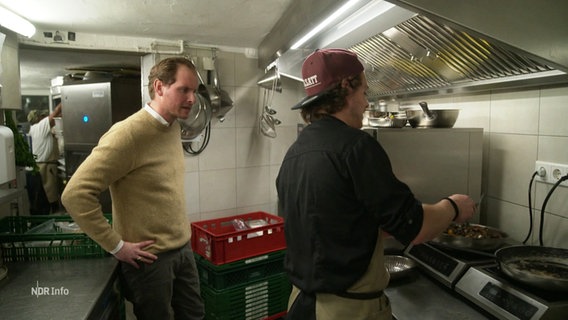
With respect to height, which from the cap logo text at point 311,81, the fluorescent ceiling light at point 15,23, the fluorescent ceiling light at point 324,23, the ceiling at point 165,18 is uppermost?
the ceiling at point 165,18

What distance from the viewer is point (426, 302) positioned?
50.9 inches

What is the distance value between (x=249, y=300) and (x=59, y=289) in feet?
3.94

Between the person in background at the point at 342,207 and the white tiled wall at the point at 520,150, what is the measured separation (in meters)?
0.69

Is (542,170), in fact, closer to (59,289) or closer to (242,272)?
(242,272)

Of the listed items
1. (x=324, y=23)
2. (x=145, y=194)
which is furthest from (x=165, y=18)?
(x=145, y=194)

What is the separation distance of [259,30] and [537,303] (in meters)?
2.06

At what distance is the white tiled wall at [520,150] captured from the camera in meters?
1.49

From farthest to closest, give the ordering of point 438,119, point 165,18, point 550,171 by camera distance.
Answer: point 165,18
point 438,119
point 550,171

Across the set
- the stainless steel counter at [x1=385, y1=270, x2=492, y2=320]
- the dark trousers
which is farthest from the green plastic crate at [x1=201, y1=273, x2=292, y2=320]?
the stainless steel counter at [x1=385, y1=270, x2=492, y2=320]

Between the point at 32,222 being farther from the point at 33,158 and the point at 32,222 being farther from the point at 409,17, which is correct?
the point at 409,17

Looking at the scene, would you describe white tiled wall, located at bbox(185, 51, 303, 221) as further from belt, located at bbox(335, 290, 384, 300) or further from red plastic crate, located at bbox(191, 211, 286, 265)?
belt, located at bbox(335, 290, 384, 300)

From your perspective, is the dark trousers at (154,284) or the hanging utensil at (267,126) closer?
the dark trousers at (154,284)

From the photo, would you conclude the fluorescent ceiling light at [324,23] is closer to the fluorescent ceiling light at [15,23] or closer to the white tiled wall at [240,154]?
the white tiled wall at [240,154]

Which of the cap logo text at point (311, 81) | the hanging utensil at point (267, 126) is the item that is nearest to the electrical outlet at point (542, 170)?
the cap logo text at point (311, 81)
